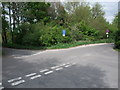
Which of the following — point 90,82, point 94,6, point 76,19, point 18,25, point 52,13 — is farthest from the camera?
point 94,6

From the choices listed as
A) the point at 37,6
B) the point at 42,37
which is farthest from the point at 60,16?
the point at 42,37

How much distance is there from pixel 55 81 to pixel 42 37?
46.9ft

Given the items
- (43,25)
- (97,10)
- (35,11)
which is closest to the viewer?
(43,25)

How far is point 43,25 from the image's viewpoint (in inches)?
866

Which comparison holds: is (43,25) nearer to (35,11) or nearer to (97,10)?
(35,11)

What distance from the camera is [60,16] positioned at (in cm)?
3017

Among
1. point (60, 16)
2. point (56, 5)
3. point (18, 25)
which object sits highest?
point (56, 5)

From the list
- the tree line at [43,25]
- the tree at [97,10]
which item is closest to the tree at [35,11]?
the tree line at [43,25]

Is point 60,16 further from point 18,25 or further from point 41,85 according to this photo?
point 41,85

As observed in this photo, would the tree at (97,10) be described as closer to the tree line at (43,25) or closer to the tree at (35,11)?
the tree line at (43,25)

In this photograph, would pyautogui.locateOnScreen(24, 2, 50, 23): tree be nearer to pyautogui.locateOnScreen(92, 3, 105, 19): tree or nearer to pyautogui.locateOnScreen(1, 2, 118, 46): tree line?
pyautogui.locateOnScreen(1, 2, 118, 46): tree line

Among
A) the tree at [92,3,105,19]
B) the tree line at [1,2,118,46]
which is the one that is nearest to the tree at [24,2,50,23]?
the tree line at [1,2,118,46]

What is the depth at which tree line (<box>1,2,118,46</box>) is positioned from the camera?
19.8 m

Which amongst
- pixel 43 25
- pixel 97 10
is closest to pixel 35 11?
pixel 43 25
